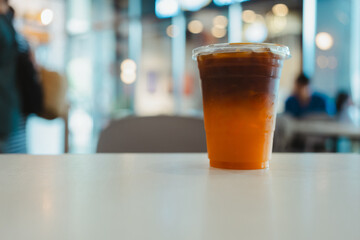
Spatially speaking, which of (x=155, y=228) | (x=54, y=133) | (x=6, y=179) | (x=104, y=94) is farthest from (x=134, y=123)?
(x=104, y=94)

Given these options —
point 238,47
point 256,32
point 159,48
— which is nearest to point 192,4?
point 159,48

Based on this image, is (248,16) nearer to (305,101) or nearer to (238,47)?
(305,101)

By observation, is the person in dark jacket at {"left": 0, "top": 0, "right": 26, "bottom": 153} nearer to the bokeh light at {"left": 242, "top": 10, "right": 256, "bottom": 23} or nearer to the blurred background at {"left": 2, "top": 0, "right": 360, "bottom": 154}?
the blurred background at {"left": 2, "top": 0, "right": 360, "bottom": 154}

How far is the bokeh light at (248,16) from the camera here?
6158 mm

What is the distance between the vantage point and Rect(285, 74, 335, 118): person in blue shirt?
17.0 feet

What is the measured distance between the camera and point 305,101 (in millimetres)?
5219

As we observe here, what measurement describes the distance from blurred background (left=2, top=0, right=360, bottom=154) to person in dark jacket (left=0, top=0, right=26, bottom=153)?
2966 mm

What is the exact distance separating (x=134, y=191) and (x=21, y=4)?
6.41 metres

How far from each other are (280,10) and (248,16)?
0.54m

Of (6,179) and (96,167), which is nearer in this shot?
(6,179)

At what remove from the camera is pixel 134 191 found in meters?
0.41

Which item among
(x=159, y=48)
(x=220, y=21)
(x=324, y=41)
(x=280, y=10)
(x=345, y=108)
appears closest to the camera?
(x=345, y=108)

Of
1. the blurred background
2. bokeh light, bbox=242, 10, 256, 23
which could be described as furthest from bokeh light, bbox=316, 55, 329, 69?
bokeh light, bbox=242, 10, 256, 23

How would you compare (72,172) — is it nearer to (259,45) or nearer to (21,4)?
(259,45)
